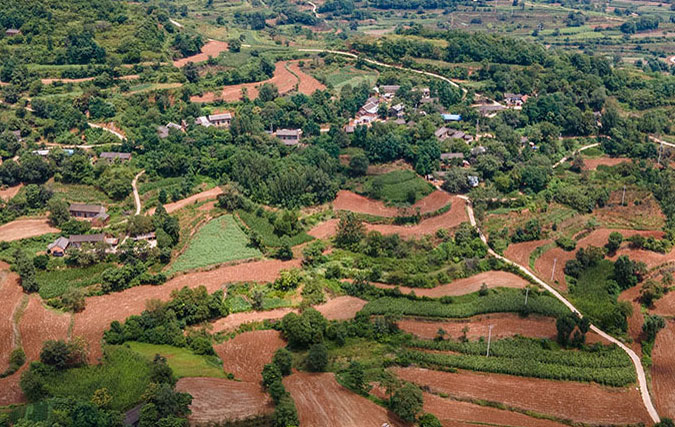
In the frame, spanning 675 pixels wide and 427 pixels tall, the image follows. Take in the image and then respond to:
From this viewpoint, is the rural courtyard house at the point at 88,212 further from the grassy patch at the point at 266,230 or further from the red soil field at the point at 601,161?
the red soil field at the point at 601,161

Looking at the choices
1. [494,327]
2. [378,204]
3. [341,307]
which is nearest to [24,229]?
[341,307]

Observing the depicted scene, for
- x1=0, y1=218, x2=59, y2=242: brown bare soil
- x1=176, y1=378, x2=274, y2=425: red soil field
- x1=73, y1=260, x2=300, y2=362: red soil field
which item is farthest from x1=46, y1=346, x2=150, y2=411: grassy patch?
x1=0, y1=218, x2=59, y2=242: brown bare soil

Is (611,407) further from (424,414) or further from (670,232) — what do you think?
(670,232)

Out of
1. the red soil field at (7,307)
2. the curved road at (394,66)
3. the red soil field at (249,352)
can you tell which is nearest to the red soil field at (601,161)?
the curved road at (394,66)

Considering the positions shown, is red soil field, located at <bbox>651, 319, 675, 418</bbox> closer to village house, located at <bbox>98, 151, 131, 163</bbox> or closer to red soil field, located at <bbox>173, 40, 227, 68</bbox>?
village house, located at <bbox>98, 151, 131, 163</bbox>

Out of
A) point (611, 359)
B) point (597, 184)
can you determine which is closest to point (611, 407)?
point (611, 359)

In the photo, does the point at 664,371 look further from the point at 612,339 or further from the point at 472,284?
the point at 472,284
